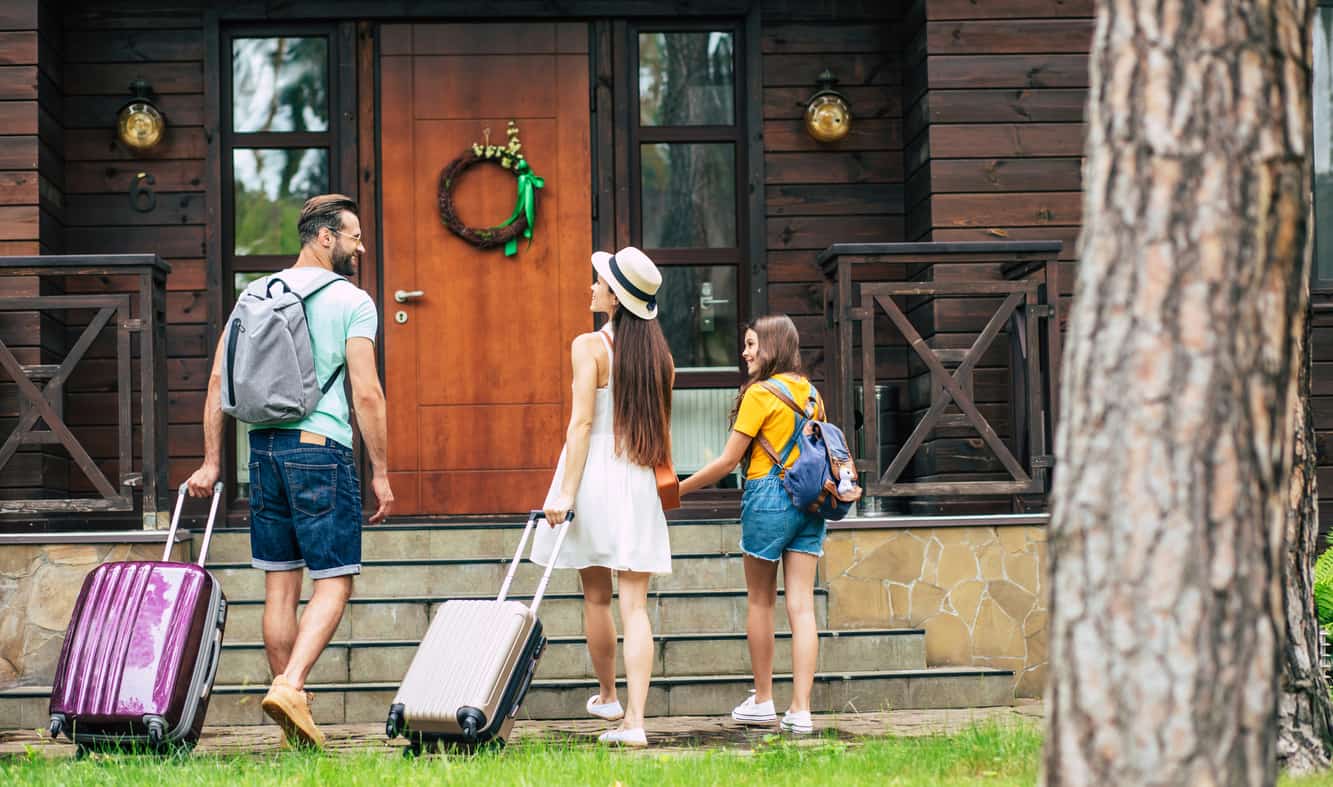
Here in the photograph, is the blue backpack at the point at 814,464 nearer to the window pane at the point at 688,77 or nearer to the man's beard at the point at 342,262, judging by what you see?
the man's beard at the point at 342,262

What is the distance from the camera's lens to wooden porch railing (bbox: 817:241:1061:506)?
7.08 metres

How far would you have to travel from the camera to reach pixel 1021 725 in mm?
5039

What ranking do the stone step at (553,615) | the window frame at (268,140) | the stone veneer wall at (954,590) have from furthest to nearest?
the window frame at (268,140) → the stone veneer wall at (954,590) → the stone step at (553,615)

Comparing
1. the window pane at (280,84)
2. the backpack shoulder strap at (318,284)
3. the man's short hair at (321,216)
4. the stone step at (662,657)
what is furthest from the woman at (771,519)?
the window pane at (280,84)

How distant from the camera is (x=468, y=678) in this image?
458cm

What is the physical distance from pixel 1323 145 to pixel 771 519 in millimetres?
4754

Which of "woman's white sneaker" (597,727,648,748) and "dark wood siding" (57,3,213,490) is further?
"dark wood siding" (57,3,213,490)

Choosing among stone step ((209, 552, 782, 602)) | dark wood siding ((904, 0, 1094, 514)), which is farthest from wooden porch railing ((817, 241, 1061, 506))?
stone step ((209, 552, 782, 602))

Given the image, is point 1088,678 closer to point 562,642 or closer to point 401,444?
point 562,642

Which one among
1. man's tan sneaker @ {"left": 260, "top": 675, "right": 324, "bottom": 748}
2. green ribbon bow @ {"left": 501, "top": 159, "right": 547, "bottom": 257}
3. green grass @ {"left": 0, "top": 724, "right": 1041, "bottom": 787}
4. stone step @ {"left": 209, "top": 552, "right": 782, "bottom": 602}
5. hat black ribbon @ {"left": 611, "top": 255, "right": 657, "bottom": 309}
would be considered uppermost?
green ribbon bow @ {"left": 501, "top": 159, "right": 547, "bottom": 257}

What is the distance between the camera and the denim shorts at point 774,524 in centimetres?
539

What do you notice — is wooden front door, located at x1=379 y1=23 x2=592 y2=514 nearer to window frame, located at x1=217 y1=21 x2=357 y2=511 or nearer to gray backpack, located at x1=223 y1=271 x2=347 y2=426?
window frame, located at x1=217 y1=21 x2=357 y2=511

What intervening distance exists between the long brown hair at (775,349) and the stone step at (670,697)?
118cm

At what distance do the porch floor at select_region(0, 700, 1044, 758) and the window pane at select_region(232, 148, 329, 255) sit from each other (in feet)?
10.6
